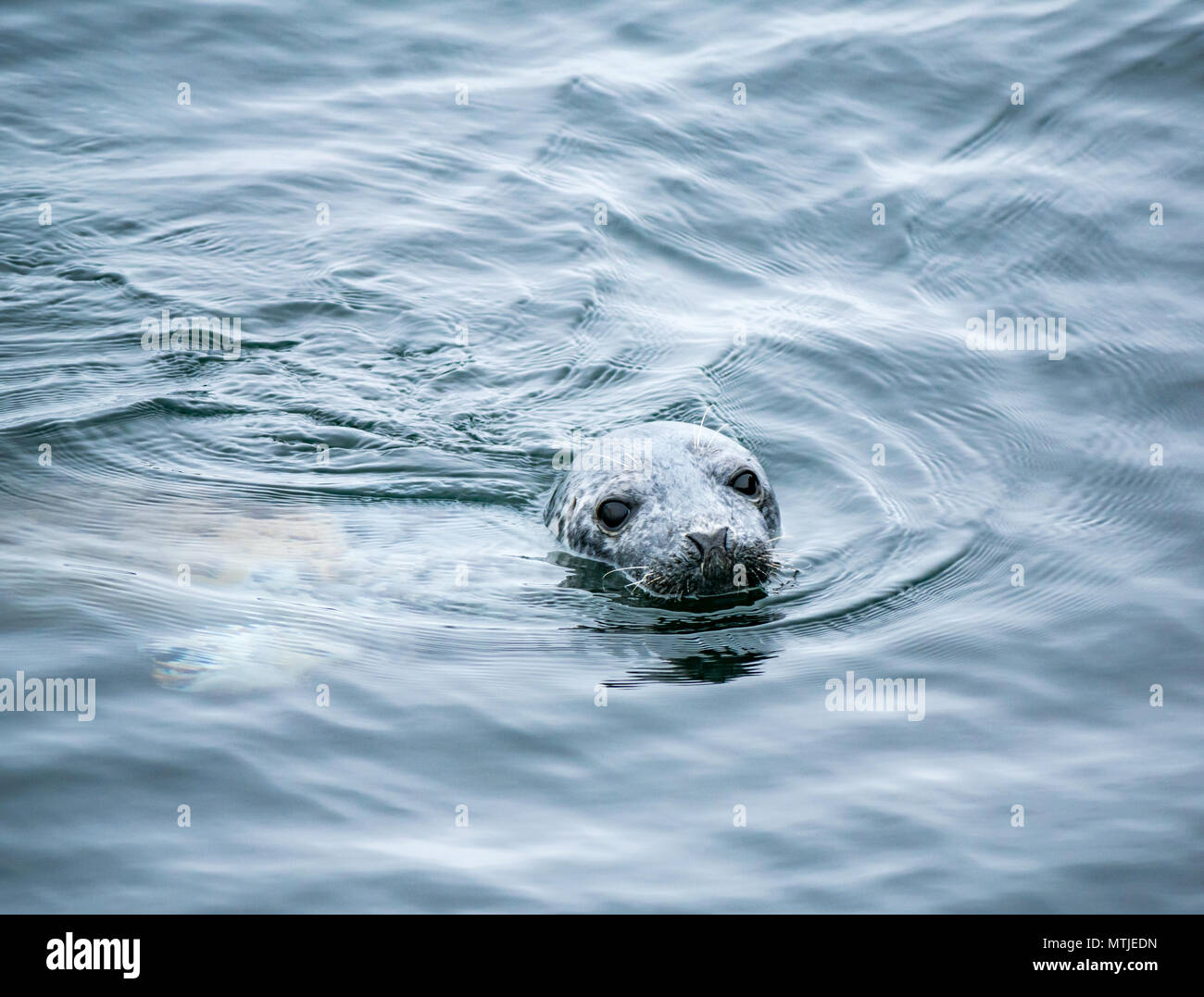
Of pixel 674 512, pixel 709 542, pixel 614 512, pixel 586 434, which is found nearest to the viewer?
pixel 709 542

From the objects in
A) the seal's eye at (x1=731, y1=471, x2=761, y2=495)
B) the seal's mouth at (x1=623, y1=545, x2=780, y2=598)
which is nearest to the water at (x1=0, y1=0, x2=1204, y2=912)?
the seal's mouth at (x1=623, y1=545, x2=780, y2=598)

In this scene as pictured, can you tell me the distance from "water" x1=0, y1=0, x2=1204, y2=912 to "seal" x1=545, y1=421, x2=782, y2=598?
19 centimetres

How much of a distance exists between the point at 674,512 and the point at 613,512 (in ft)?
1.14

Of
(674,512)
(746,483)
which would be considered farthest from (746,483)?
(674,512)

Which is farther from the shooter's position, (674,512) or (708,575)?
(674,512)

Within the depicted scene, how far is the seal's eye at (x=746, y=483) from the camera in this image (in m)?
7.32

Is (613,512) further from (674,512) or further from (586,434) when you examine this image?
(586,434)

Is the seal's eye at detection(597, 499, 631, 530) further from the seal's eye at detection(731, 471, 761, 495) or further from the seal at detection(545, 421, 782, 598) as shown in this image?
the seal's eye at detection(731, 471, 761, 495)

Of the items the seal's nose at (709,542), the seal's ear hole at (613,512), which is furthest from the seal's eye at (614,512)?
the seal's nose at (709,542)

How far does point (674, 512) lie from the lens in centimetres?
709

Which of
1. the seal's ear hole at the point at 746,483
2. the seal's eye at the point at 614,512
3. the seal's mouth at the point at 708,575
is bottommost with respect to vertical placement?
the seal's mouth at the point at 708,575

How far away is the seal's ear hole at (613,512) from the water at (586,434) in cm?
32

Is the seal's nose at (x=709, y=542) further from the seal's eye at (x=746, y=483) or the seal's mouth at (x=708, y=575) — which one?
the seal's eye at (x=746, y=483)
